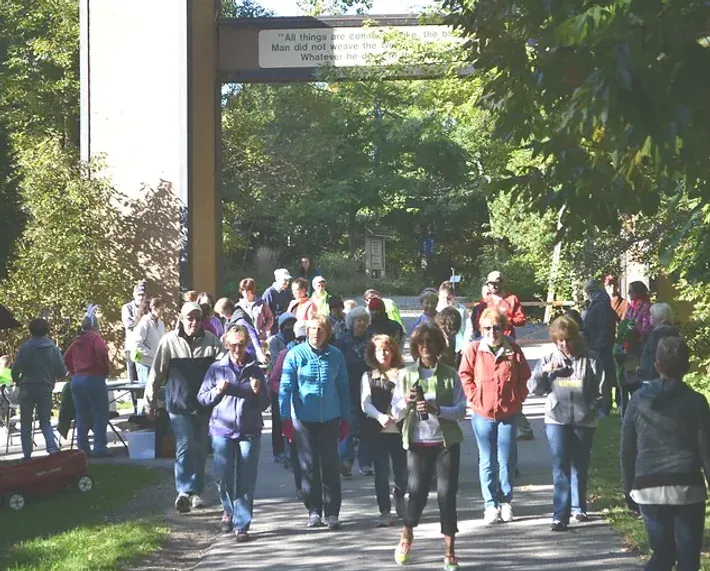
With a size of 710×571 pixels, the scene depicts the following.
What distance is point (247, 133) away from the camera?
3894cm

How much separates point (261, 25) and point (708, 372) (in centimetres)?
1093

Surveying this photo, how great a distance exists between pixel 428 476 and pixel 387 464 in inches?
55.3

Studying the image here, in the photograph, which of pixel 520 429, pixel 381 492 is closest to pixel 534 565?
pixel 381 492

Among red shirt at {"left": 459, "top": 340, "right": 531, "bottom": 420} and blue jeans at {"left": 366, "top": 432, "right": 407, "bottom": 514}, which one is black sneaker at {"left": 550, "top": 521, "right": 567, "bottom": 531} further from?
blue jeans at {"left": 366, "top": 432, "right": 407, "bottom": 514}

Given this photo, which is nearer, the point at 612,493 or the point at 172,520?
the point at 172,520

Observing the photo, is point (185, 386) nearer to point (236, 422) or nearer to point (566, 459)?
point (236, 422)

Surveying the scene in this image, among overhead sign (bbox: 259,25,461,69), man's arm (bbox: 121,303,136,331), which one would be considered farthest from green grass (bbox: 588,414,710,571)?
overhead sign (bbox: 259,25,461,69)

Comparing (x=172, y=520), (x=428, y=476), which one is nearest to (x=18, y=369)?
(x=172, y=520)

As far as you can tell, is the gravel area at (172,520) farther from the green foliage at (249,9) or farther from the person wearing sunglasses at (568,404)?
the green foliage at (249,9)

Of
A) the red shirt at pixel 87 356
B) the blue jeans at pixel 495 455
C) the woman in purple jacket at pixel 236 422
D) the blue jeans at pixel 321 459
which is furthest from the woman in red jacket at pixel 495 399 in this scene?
the red shirt at pixel 87 356

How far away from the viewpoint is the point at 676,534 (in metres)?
7.13

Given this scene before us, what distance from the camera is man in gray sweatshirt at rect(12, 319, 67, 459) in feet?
46.8

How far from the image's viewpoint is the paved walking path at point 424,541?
922cm

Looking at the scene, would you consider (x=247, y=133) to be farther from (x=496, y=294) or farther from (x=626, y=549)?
(x=626, y=549)
